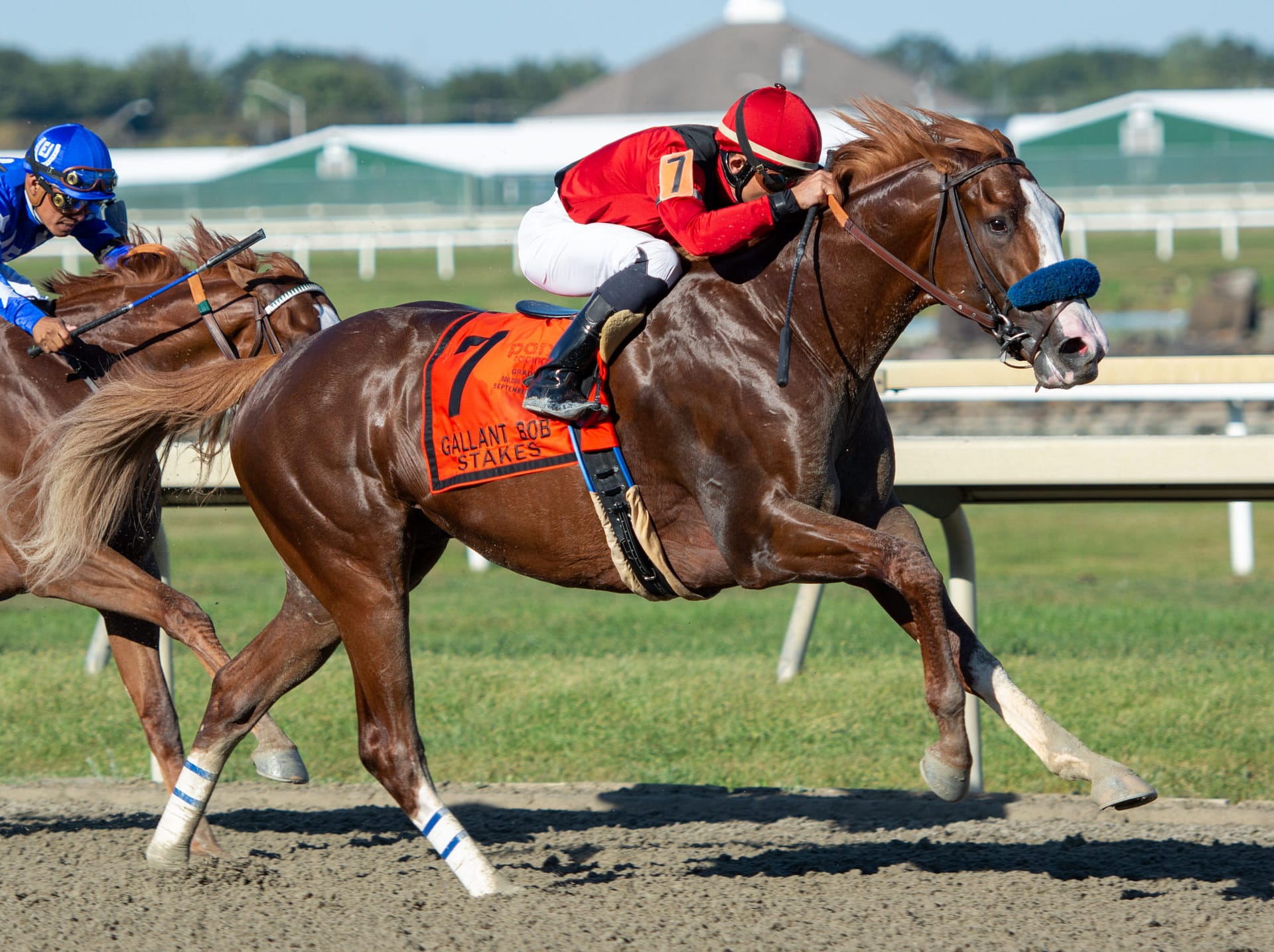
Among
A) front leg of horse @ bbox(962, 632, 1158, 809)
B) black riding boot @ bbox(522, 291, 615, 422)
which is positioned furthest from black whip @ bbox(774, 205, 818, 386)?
front leg of horse @ bbox(962, 632, 1158, 809)

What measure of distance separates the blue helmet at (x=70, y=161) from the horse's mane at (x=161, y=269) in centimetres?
27

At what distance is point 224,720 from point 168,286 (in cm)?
144

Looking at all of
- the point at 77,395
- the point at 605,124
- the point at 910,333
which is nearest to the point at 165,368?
the point at 77,395

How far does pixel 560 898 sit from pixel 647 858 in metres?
0.52

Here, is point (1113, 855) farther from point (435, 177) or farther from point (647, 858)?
point (435, 177)

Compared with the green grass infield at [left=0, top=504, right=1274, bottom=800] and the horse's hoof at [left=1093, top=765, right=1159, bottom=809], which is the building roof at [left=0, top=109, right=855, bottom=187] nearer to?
the green grass infield at [left=0, top=504, right=1274, bottom=800]

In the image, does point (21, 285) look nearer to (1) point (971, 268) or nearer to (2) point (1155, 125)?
(1) point (971, 268)

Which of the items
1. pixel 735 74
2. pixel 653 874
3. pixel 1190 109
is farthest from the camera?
pixel 735 74

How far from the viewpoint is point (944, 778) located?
3.32 m

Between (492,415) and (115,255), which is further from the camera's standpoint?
(115,255)

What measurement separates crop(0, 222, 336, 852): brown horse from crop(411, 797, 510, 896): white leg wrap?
0.67 meters

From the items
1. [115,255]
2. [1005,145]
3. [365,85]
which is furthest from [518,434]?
[365,85]

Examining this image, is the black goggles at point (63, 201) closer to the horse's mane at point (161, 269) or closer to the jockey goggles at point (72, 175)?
the jockey goggles at point (72, 175)

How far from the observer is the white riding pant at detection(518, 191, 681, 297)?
3.74 metres
